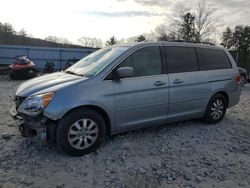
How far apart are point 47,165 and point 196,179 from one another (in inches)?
78.0

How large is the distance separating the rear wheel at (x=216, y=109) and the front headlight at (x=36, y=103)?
326 centimetres

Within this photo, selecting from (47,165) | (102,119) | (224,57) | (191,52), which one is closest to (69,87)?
(102,119)

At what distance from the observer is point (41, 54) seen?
17094 mm

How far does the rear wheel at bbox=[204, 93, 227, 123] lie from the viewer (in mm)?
4742

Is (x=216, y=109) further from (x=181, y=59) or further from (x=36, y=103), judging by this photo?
(x=36, y=103)

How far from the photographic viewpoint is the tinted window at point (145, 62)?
12.2 feet

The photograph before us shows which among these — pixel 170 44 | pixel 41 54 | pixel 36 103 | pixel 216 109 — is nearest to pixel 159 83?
pixel 170 44

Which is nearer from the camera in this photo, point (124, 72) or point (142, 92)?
point (124, 72)

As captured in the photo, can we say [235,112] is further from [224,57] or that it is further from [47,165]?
[47,165]

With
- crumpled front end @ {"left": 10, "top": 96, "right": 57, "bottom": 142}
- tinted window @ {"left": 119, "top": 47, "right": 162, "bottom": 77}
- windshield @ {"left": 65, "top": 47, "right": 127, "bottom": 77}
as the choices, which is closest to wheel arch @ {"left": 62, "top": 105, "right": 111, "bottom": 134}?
crumpled front end @ {"left": 10, "top": 96, "right": 57, "bottom": 142}

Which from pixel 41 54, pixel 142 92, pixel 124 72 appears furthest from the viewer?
pixel 41 54

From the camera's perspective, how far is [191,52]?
14.8 ft

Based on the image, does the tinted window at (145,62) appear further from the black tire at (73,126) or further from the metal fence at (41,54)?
the metal fence at (41,54)

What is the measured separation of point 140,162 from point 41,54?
15851 millimetres
